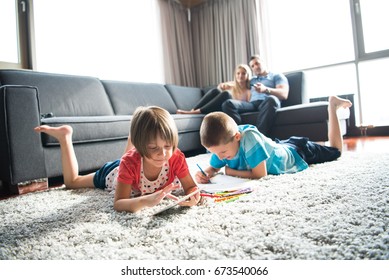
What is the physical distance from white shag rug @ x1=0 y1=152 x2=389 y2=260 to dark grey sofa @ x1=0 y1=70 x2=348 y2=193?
394mm

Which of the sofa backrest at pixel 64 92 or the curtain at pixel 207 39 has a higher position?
the curtain at pixel 207 39

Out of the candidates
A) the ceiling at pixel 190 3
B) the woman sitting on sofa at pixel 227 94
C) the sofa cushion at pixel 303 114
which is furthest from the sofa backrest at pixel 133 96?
the ceiling at pixel 190 3

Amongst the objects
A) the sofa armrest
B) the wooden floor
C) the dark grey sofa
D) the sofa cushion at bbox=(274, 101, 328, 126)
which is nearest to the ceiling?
the dark grey sofa

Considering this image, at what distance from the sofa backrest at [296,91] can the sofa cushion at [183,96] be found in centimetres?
106

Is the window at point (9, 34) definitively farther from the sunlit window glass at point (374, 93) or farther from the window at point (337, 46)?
the sunlit window glass at point (374, 93)

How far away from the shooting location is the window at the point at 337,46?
3.16m

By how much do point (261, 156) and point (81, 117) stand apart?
113 centimetres

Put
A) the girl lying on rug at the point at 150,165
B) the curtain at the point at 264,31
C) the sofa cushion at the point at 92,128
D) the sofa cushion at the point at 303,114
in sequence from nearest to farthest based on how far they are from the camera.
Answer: the girl lying on rug at the point at 150,165 < the sofa cushion at the point at 92,128 < the sofa cushion at the point at 303,114 < the curtain at the point at 264,31

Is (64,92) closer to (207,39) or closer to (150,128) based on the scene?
(150,128)

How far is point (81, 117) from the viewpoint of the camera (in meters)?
1.67

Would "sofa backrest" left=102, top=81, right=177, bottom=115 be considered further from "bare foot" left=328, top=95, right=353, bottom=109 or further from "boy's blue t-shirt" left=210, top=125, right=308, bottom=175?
"bare foot" left=328, top=95, right=353, bottom=109

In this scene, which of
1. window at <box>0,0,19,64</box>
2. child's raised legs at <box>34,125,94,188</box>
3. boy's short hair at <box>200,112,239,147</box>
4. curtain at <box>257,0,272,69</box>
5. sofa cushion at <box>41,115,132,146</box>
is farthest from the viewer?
curtain at <box>257,0,272,69</box>

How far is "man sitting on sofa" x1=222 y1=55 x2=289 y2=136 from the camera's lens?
232cm
